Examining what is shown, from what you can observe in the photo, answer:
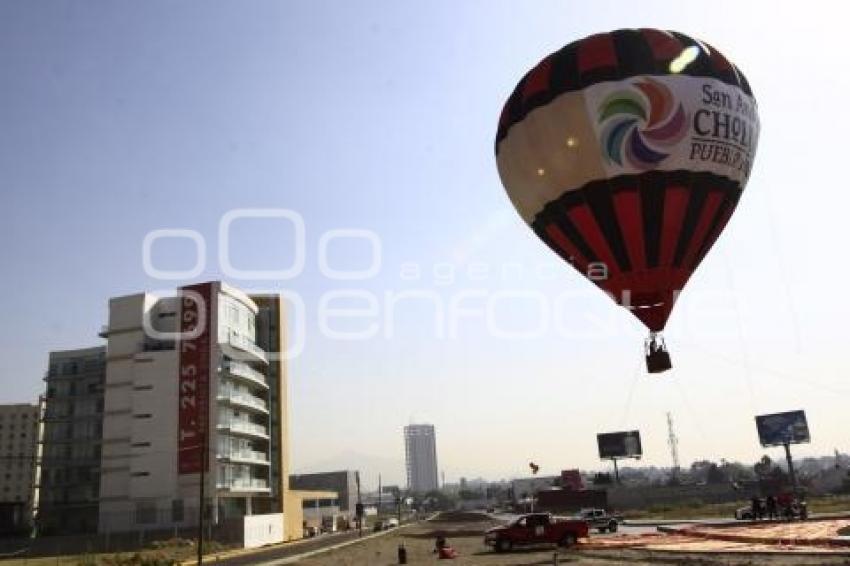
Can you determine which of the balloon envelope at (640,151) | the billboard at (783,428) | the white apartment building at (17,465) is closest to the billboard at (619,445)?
the billboard at (783,428)

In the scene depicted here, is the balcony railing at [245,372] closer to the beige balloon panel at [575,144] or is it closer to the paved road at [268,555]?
the paved road at [268,555]

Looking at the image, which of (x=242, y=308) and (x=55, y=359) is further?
(x=55, y=359)

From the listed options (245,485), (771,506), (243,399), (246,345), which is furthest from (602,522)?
(246,345)

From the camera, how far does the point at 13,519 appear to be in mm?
76438

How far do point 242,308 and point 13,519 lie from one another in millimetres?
30704

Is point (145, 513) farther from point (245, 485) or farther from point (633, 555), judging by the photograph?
point (633, 555)

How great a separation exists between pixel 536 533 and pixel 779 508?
90.0 ft

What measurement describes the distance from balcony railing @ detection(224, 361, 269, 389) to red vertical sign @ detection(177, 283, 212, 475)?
3.39 m

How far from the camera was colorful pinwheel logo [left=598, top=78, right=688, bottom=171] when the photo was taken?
2603 centimetres

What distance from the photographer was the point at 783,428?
106000 millimetres

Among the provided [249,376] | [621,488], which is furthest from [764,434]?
[249,376]

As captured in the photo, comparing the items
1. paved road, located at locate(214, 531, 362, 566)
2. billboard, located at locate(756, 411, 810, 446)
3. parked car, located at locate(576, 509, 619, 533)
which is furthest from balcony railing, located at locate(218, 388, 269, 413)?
billboard, located at locate(756, 411, 810, 446)

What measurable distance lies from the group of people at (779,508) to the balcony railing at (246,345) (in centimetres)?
4938

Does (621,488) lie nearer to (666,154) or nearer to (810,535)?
(810,535)
